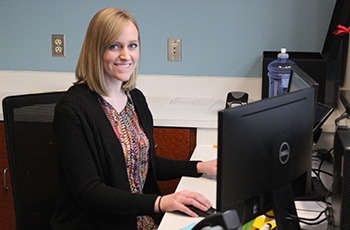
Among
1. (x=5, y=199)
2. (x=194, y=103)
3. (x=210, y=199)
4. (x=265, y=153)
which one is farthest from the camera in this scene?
(x=194, y=103)

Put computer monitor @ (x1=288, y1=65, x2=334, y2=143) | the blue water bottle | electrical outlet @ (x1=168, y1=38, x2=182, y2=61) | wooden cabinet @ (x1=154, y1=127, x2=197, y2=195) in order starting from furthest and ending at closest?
electrical outlet @ (x1=168, y1=38, x2=182, y2=61)
wooden cabinet @ (x1=154, y1=127, x2=197, y2=195)
the blue water bottle
computer monitor @ (x1=288, y1=65, x2=334, y2=143)

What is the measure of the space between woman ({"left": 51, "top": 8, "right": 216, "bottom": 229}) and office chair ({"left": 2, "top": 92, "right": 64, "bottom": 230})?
0.39ft

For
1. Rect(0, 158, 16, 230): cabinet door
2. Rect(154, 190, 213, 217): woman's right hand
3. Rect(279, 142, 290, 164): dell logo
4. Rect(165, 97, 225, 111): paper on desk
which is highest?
Rect(279, 142, 290, 164): dell logo

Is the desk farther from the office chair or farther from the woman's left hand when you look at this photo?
the office chair

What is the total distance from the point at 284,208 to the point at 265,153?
0.61 feet

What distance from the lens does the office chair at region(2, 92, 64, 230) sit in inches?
53.3

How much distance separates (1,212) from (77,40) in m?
1.03

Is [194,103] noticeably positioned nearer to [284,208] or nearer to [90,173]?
[90,173]

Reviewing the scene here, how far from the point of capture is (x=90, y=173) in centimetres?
123

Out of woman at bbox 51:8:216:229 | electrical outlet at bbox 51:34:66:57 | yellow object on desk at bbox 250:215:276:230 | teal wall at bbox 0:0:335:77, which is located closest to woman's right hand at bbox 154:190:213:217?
woman at bbox 51:8:216:229

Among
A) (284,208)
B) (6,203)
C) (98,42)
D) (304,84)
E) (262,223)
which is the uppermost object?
(98,42)

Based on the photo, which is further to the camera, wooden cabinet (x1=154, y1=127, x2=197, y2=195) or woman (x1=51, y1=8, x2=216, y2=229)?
wooden cabinet (x1=154, y1=127, x2=197, y2=195)

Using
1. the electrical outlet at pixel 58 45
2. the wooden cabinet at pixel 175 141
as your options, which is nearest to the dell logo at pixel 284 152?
the wooden cabinet at pixel 175 141

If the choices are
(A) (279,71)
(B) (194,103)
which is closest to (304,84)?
(A) (279,71)
